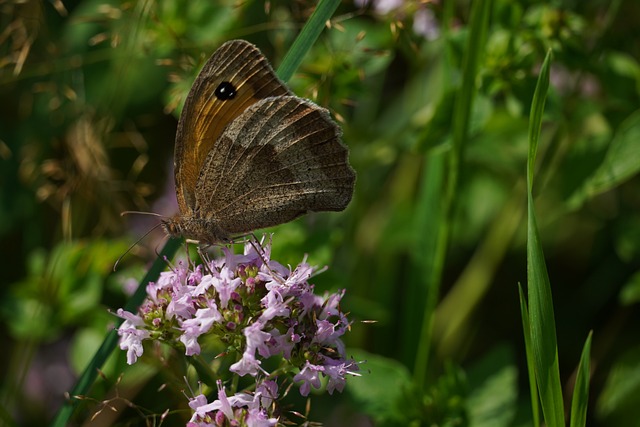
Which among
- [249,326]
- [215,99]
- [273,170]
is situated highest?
[215,99]

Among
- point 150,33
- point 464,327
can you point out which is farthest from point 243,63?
point 464,327

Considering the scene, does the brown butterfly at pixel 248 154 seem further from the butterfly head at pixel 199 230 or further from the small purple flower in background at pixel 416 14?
the small purple flower in background at pixel 416 14

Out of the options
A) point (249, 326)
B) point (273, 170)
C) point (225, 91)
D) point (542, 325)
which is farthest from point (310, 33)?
point (542, 325)

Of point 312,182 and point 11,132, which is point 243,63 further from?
point 11,132

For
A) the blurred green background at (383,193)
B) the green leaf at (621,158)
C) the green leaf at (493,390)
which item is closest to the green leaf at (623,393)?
the blurred green background at (383,193)

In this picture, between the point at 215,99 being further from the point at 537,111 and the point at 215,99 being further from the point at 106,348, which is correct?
the point at 537,111

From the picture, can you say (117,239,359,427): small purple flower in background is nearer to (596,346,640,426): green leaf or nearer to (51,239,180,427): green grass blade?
(51,239,180,427): green grass blade
